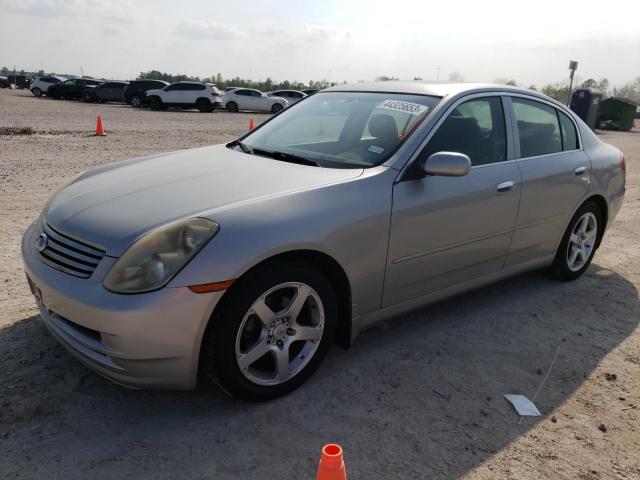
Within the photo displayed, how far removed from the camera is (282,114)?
4.37 meters

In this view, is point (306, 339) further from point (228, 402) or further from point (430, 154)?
point (430, 154)

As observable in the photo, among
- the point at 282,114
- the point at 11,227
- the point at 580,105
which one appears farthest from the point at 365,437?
the point at 580,105

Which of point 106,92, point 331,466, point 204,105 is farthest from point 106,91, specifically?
point 331,466

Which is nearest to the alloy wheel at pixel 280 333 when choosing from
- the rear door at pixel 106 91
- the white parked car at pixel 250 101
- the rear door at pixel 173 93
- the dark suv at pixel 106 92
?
the rear door at pixel 173 93

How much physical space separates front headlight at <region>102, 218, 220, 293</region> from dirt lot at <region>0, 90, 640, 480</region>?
76 centimetres

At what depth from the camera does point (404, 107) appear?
3613 millimetres

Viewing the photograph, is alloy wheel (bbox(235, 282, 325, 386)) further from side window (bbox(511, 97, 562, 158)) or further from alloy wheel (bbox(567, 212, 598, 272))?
alloy wheel (bbox(567, 212, 598, 272))

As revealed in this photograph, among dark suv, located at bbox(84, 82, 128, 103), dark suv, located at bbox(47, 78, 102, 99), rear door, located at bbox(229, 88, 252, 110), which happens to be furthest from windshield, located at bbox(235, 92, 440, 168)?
dark suv, located at bbox(47, 78, 102, 99)

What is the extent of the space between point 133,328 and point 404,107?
224 centimetres

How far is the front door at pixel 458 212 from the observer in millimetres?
3223

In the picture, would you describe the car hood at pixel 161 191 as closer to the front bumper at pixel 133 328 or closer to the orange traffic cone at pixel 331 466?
the front bumper at pixel 133 328

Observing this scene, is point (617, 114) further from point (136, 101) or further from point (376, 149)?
point (376, 149)

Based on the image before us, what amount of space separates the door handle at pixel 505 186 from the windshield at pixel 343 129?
733 mm

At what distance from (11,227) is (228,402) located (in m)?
3.74
